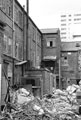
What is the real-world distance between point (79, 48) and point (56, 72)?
5.59m

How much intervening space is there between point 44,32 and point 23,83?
48.4 feet

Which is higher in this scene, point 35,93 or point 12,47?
point 12,47

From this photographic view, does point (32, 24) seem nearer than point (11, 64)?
No

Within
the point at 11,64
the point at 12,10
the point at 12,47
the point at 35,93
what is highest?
the point at 12,10

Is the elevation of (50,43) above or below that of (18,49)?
above

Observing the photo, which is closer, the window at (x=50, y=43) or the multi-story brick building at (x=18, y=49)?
the multi-story brick building at (x=18, y=49)

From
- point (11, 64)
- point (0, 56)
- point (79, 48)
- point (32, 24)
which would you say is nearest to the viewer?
point (0, 56)

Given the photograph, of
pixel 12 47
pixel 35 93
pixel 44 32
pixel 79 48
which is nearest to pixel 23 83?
pixel 35 93

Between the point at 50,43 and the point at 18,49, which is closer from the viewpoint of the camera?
the point at 18,49

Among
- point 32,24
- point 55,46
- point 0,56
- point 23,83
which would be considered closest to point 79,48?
point 55,46

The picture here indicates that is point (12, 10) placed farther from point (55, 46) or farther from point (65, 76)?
point (65, 76)

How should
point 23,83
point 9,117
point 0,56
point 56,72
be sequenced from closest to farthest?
point 9,117 → point 0,56 → point 23,83 → point 56,72

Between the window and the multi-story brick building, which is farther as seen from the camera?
the window

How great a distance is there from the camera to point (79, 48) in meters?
37.9
